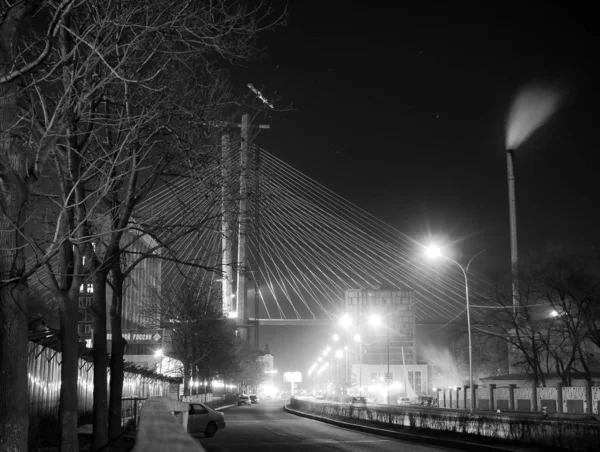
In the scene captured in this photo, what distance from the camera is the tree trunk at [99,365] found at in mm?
17516

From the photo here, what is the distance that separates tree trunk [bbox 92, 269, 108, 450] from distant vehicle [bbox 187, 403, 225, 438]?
1147 cm

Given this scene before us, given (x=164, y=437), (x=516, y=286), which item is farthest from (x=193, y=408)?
(x=516, y=286)

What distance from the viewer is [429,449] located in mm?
22156

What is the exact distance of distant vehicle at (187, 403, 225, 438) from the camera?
29.2m

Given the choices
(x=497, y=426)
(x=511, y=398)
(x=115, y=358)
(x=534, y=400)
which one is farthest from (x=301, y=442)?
(x=511, y=398)

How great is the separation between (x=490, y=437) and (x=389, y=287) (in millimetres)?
108884

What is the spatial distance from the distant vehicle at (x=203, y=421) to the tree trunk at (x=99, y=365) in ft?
37.6

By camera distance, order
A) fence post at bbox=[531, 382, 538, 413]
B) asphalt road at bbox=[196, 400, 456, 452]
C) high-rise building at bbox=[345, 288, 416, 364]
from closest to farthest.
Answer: asphalt road at bbox=[196, 400, 456, 452], fence post at bbox=[531, 382, 538, 413], high-rise building at bbox=[345, 288, 416, 364]

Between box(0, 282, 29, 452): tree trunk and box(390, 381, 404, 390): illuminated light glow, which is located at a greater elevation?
box(0, 282, 29, 452): tree trunk

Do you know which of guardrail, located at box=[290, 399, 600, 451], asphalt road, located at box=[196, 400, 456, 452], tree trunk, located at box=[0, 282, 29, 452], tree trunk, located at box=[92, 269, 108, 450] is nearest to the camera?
tree trunk, located at box=[0, 282, 29, 452]

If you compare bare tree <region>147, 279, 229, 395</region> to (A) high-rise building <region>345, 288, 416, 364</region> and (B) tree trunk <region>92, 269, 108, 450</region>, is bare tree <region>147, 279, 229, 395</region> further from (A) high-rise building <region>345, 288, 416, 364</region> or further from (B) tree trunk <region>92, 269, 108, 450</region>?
(A) high-rise building <region>345, 288, 416, 364</region>

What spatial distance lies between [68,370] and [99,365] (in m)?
2.71

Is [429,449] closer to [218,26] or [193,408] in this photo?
[193,408]

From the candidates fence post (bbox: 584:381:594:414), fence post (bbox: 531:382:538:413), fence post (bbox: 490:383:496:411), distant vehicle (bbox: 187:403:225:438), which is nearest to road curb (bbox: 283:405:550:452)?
distant vehicle (bbox: 187:403:225:438)
